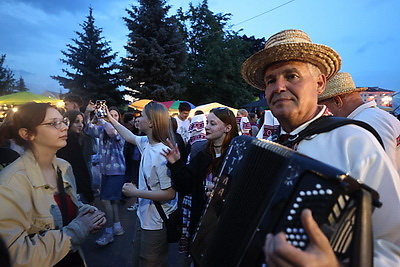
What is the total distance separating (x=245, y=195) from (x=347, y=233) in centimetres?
54

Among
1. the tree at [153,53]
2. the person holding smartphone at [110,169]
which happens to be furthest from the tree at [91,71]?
the person holding smartphone at [110,169]

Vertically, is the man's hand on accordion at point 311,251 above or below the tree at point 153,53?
below

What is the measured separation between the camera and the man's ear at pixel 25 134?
2.08 meters

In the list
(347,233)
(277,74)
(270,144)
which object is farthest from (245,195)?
(277,74)

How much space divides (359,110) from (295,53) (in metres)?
2.05

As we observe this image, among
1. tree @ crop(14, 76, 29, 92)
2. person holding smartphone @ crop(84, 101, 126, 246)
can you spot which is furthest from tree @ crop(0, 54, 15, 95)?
person holding smartphone @ crop(84, 101, 126, 246)

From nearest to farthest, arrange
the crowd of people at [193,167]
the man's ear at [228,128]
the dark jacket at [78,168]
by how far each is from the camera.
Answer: the crowd of people at [193,167] < the man's ear at [228,128] < the dark jacket at [78,168]

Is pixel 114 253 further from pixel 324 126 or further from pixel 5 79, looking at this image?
pixel 5 79

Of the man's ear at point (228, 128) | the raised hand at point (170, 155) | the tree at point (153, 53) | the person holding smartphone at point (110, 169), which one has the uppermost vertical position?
the tree at point (153, 53)

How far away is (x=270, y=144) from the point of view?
136cm

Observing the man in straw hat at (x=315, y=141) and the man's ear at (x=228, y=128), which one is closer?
the man in straw hat at (x=315, y=141)

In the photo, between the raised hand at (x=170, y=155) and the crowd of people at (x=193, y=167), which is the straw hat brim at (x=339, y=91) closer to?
the crowd of people at (x=193, y=167)

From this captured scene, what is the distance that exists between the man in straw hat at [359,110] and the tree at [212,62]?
22.1 meters

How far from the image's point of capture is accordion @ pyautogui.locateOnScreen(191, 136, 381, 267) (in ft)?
3.01
